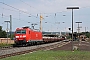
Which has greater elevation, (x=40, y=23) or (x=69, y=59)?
(x=40, y=23)

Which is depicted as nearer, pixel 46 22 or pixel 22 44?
pixel 22 44

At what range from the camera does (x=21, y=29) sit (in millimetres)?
53000

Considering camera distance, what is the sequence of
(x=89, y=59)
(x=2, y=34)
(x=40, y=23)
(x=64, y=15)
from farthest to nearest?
(x=2, y=34) → (x=40, y=23) → (x=64, y=15) → (x=89, y=59)

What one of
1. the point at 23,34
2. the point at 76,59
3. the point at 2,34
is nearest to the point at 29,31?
the point at 23,34

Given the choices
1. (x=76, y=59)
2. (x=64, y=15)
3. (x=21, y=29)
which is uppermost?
(x=64, y=15)

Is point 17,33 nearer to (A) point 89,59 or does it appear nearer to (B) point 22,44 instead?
(B) point 22,44

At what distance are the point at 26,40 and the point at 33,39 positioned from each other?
5.48 m

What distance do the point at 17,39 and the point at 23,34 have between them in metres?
1.64

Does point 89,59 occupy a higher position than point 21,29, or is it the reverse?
point 21,29

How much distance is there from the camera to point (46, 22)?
91.2m

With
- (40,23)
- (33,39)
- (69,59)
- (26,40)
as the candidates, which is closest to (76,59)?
Result: (69,59)

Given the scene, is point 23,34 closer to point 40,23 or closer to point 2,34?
point 40,23

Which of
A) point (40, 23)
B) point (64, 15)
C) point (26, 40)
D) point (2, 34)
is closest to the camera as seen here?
point (26, 40)

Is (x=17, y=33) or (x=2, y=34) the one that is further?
(x=2, y=34)
